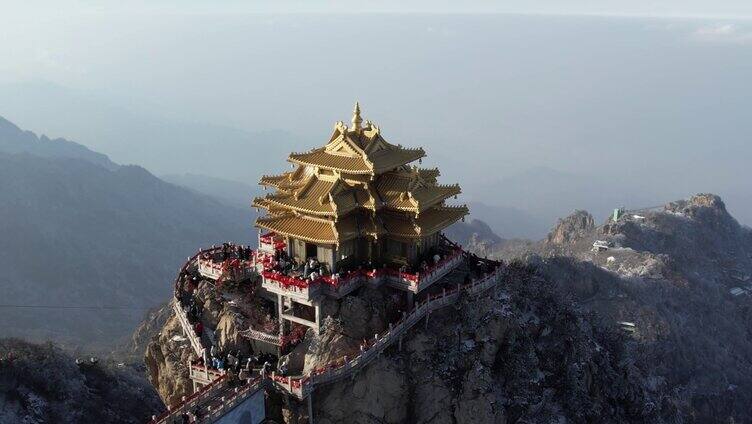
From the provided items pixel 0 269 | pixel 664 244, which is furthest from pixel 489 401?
pixel 0 269

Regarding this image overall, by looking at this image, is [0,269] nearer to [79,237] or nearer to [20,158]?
[79,237]

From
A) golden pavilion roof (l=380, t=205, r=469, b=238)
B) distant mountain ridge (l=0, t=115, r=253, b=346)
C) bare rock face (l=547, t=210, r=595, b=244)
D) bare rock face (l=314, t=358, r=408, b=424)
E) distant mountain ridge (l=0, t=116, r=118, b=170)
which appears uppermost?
golden pavilion roof (l=380, t=205, r=469, b=238)

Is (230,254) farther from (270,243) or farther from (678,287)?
(678,287)

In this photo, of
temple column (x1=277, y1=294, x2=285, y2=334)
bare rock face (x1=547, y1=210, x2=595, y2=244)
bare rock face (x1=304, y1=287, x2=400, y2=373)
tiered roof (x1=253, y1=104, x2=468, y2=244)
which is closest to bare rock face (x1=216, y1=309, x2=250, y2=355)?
temple column (x1=277, y1=294, x2=285, y2=334)

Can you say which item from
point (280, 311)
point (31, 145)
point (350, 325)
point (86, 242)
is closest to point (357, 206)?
point (350, 325)

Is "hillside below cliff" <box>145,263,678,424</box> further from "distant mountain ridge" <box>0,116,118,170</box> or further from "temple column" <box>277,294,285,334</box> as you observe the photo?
"distant mountain ridge" <box>0,116,118,170</box>

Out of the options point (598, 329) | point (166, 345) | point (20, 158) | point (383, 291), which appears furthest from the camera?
point (20, 158)
